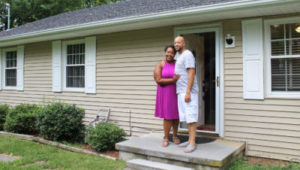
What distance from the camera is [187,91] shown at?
12.3 feet

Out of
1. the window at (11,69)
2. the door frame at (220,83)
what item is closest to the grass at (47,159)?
the door frame at (220,83)

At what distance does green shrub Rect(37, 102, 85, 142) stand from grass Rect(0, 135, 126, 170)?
34cm

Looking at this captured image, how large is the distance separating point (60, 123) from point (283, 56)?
14.6 feet

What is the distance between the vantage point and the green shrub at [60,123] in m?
5.62

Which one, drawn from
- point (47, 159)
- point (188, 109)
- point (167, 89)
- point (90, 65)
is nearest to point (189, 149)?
point (188, 109)

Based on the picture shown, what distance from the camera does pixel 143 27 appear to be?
5.54 m

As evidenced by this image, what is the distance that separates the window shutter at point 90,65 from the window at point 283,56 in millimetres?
3957

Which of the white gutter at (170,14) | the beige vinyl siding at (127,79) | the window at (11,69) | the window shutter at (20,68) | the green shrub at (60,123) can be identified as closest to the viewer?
the white gutter at (170,14)

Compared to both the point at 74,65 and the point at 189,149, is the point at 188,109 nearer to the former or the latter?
the point at 189,149

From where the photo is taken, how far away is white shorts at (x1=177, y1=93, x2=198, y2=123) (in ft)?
12.3

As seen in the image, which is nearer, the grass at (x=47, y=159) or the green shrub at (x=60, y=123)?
the grass at (x=47, y=159)

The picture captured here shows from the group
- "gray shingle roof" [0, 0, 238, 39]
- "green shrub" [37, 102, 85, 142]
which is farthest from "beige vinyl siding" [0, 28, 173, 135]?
"green shrub" [37, 102, 85, 142]

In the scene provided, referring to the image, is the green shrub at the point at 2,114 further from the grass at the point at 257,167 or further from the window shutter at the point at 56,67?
the grass at the point at 257,167

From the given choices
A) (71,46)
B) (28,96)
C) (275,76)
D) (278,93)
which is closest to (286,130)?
(278,93)
